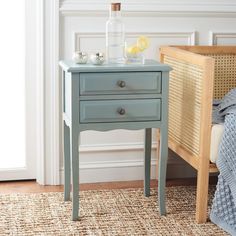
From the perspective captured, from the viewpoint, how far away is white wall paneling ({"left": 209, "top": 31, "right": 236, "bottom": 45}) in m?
3.20

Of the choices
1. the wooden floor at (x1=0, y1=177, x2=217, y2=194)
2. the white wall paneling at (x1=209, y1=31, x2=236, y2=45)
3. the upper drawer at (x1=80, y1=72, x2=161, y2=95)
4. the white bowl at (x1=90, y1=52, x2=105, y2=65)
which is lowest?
the wooden floor at (x1=0, y1=177, x2=217, y2=194)

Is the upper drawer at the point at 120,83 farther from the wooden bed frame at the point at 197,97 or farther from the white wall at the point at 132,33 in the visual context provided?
the white wall at the point at 132,33

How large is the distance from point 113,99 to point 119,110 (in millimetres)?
55

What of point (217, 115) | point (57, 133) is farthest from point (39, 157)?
point (217, 115)

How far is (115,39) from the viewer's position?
2.65m

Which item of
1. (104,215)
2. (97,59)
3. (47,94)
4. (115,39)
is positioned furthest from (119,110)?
(47,94)

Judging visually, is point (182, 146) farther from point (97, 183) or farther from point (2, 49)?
point (2, 49)

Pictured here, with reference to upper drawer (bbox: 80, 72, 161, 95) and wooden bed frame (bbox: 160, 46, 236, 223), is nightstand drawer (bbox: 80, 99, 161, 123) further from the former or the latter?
wooden bed frame (bbox: 160, 46, 236, 223)

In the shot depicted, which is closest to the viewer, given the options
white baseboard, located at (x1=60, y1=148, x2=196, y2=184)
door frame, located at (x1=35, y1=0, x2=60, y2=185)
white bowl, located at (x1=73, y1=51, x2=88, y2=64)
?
white bowl, located at (x1=73, y1=51, x2=88, y2=64)

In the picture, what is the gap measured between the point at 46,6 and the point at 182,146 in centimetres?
99

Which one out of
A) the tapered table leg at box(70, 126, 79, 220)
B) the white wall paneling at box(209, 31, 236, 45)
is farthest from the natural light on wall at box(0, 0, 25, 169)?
the white wall paneling at box(209, 31, 236, 45)

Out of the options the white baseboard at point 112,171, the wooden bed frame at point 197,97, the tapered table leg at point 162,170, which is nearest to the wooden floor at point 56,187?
the white baseboard at point 112,171

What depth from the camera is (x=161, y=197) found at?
2666 mm

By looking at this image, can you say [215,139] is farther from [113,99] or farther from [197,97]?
[113,99]
